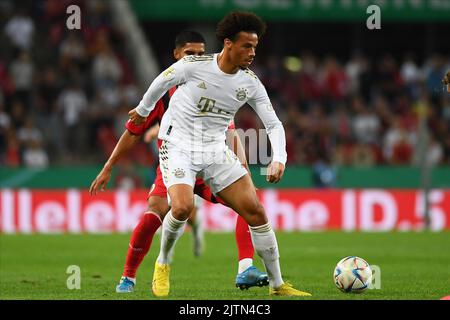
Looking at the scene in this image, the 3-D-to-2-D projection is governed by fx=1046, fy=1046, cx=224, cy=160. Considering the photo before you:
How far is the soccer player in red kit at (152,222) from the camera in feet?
29.6

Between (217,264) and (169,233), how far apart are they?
4.62 meters

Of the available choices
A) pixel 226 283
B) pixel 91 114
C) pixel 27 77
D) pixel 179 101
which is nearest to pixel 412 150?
pixel 91 114

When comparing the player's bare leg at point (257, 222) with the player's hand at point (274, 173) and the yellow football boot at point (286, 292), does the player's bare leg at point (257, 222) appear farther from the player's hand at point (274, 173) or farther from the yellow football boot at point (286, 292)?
the player's hand at point (274, 173)

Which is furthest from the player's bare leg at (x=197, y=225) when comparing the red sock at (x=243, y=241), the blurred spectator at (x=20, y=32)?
the blurred spectator at (x=20, y=32)

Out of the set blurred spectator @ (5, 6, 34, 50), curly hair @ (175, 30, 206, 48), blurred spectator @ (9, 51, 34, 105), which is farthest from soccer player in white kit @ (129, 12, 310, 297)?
blurred spectator @ (5, 6, 34, 50)

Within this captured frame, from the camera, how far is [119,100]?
79.0 ft

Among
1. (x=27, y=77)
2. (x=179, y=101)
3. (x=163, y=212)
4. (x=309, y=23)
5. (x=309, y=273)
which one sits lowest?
(x=309, y=273)

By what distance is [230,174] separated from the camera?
866 centimetres

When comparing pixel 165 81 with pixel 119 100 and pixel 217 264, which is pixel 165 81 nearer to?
pixel 217 264

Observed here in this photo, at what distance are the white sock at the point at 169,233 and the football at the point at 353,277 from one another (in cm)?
142

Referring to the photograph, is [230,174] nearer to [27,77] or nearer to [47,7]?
[27,77]

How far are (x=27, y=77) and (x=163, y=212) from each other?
1504 cm

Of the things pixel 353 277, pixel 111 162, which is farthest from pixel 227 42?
pixel 353 277

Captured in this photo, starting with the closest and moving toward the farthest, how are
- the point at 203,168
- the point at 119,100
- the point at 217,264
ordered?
1. the point at 203,168
2. the point at 217,264
3. the point at 119,100
